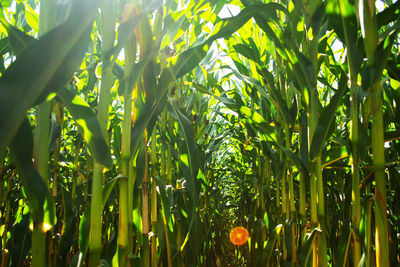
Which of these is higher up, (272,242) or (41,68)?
(41,68)

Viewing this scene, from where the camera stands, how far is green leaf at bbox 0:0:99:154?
40 cm

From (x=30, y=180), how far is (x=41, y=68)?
0.29 metres

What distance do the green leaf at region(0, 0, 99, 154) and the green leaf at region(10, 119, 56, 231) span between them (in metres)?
0.12

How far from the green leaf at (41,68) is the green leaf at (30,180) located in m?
0.12

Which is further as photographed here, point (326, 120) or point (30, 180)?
point (326, 120)

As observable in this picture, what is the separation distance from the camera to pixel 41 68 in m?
0.46

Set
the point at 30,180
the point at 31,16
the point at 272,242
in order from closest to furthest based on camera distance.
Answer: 1. the point at 30,180
2. the point at 31,16
3. the point at 272,242

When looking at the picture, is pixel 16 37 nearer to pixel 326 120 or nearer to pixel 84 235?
pixel 84 235

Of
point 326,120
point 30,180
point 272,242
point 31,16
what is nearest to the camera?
point 30,180

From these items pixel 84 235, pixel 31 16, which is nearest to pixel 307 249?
pixel 84 235

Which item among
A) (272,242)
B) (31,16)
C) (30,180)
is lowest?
(272,242)

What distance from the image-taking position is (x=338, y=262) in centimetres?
103

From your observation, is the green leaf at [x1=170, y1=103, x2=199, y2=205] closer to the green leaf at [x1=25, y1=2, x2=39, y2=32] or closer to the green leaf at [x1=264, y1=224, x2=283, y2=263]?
the green leaf at [x1=264, y1=224, x2=283, y2=263]

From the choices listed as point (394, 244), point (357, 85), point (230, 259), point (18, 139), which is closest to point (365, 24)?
point (357, 85)
